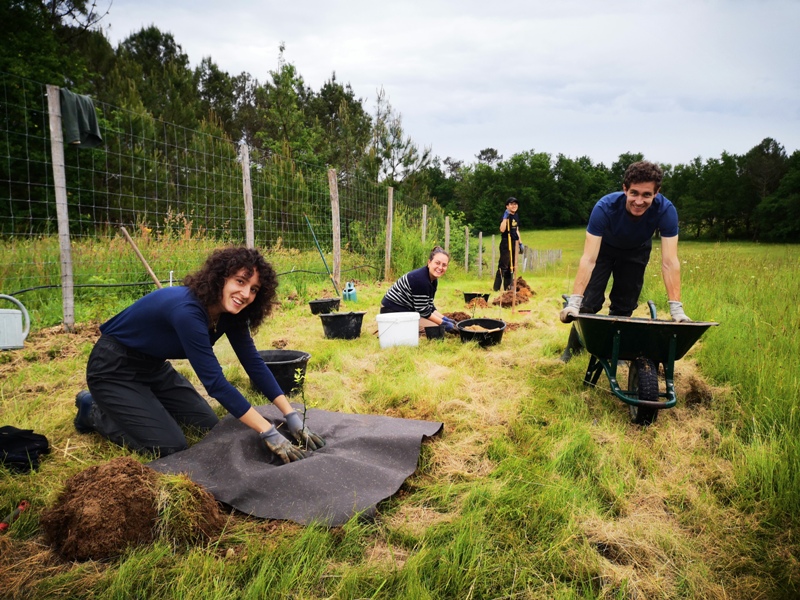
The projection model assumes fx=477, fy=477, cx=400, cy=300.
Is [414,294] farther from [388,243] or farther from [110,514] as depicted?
[388,243]

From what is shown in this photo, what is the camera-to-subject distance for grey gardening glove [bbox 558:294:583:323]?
254 centimetres

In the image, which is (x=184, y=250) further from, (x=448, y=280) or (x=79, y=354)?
(x=448, y=280)

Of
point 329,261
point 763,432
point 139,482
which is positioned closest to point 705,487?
point 763,432

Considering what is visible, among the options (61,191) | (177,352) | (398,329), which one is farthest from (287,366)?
(61,191)

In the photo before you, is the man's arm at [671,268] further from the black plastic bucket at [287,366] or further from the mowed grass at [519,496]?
the black plastic bucket at [287,366]

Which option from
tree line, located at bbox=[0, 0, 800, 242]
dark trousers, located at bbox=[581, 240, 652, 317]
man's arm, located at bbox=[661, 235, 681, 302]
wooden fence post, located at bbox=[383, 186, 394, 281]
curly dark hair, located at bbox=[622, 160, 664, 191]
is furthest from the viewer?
tree line, located at bbox=[0, 0, 800, 242]

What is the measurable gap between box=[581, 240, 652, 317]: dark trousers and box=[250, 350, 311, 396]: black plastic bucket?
2041 millimetres

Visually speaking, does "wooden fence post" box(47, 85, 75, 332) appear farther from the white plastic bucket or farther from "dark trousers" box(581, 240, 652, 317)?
"dark trousers" box(581, 240, 652, 317)

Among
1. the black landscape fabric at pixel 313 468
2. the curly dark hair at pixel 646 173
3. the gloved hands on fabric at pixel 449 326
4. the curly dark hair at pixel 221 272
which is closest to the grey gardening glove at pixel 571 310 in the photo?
the curly dark hair at pixel 646 173

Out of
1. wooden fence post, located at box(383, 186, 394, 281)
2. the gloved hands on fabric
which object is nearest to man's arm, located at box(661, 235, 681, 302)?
the gloved hands on fabric

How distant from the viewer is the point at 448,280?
11547 millimetres

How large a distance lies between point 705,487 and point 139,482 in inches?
86.9

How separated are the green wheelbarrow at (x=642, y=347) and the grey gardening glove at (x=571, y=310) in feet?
0.13

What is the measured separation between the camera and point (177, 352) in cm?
239
